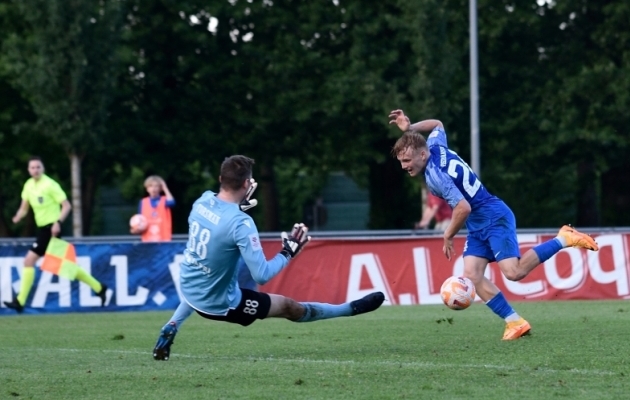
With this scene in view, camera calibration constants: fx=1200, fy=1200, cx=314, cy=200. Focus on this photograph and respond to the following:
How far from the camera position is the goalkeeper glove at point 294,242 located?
8727mm

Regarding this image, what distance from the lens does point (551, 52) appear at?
31.5 m

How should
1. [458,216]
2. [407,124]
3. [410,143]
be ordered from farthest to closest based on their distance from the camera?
[407,124], [410,143], [458,216]

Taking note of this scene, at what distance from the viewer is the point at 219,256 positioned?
8930 millimetres

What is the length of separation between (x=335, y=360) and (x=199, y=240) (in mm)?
1445

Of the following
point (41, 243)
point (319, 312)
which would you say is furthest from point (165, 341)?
point (41, 243)

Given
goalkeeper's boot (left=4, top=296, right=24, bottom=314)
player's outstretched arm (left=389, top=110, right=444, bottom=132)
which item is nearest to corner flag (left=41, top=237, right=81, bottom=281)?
goalkeeper's boot (left=4, top=296, right=24, bottom=314)

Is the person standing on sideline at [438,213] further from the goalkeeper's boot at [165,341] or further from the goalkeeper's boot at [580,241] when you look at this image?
the goalkeeper's boot at [165,341]

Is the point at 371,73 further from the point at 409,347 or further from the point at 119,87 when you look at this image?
the point at 409,347

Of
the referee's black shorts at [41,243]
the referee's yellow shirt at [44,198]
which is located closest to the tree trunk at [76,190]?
the referee's yellow shirt at [44,198]

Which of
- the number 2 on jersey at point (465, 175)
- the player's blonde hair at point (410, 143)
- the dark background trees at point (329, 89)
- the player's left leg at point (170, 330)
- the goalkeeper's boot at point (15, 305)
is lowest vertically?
the goalkeeper's boot at point (15, 305)

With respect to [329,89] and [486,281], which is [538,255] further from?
[329,89]

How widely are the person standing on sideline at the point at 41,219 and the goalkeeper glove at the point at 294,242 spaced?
28.1 ft

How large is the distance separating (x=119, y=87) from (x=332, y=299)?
14642 mm

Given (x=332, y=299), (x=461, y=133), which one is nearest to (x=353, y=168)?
(x=461, y=133)
